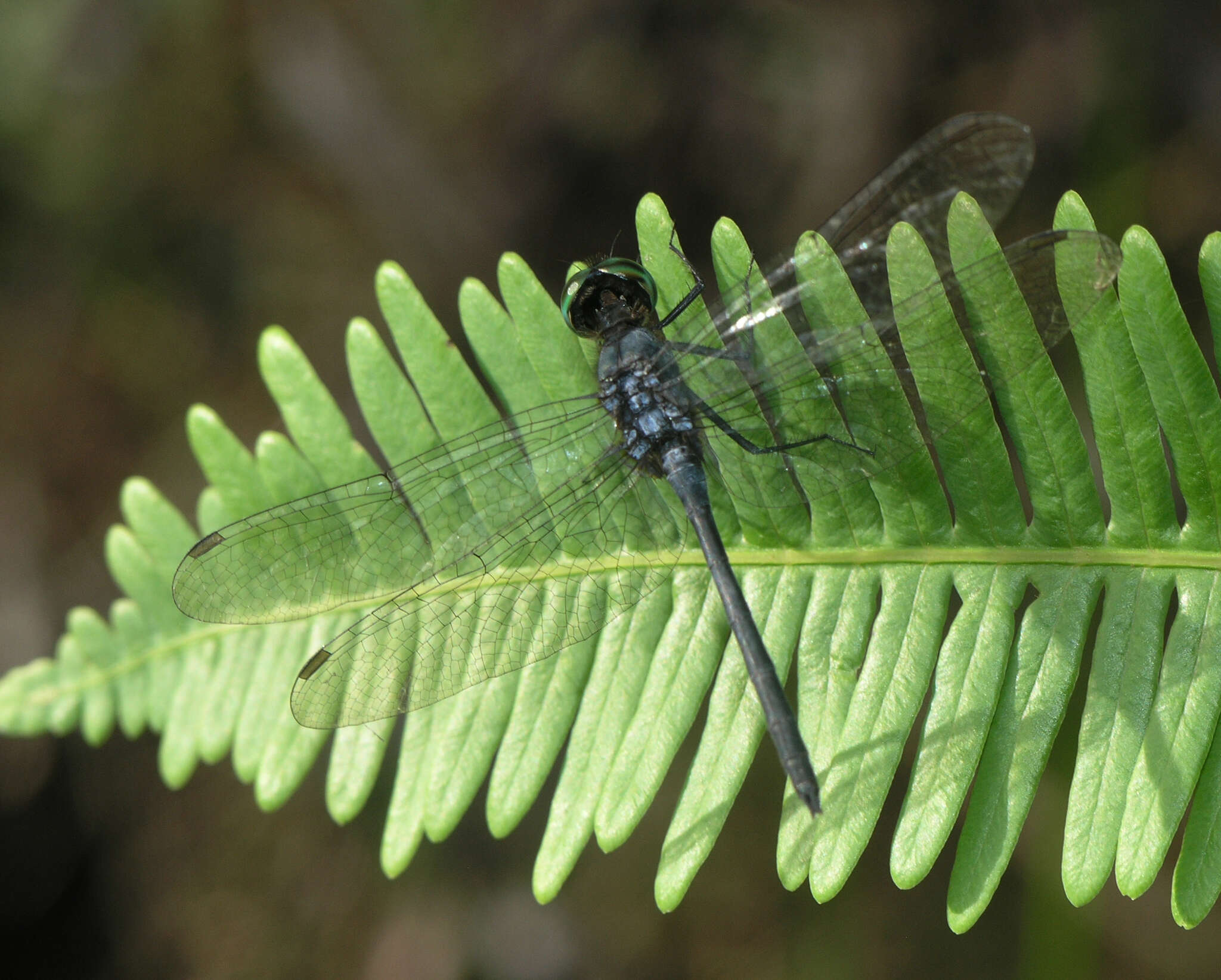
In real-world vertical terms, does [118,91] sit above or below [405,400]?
above

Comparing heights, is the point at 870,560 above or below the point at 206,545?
below

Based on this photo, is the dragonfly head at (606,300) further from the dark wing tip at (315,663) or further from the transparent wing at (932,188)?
the dark wing tip at (315,663)

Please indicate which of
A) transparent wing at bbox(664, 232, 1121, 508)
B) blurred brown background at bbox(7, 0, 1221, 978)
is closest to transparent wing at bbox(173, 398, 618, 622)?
transparent wing at bbox(664, 232, 1121, 508)

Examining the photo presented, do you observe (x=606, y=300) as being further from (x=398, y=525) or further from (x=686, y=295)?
(x=398, y=525)

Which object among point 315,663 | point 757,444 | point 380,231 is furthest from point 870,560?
point 380,231

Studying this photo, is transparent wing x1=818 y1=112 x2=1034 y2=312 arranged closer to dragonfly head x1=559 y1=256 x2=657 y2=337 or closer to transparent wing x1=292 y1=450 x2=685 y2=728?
dragonfly head x1=559 y1=256 x2=657 y2=337

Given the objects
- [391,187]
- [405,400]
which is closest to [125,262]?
[391,187]

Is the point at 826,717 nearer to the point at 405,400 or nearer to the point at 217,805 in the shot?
the point at 405,400
